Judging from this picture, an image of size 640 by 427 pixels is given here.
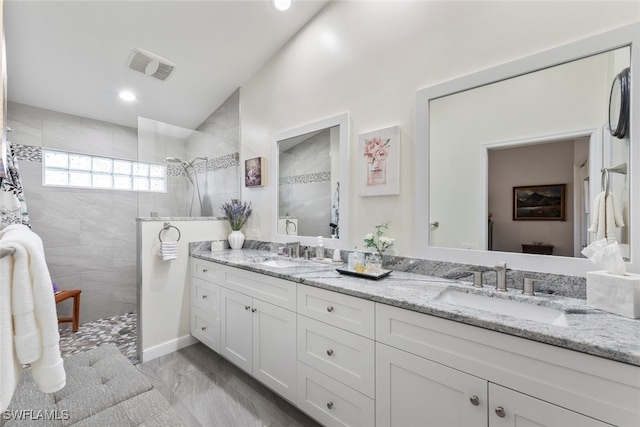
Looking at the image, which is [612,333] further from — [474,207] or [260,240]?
[260,240]

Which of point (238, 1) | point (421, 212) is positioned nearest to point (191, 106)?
point (238, 1)

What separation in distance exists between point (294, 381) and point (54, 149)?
3592 millimetres

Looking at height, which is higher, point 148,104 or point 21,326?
point 148,104

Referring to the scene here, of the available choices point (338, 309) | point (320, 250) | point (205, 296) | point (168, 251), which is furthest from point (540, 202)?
point (168, 251)

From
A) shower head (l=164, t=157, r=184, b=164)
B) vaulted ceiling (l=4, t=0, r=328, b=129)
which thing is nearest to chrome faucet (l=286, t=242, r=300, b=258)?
shower head (l=164, t=157, r=184, b=164)

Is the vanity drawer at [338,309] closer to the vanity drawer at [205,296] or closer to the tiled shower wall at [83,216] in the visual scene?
the vanity drawer at [205,296]

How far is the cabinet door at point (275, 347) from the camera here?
1.59m

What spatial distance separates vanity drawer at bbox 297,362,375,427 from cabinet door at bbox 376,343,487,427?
82mm

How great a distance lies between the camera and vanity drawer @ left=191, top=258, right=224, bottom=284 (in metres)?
2.18

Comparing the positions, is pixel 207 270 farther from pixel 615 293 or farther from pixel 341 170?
pixel 615 293

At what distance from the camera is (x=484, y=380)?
934mm

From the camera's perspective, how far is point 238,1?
2.03 m

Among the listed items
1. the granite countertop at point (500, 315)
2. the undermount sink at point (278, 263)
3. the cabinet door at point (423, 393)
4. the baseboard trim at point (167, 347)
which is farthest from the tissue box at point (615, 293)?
the baseboard trim at point (167, 347)

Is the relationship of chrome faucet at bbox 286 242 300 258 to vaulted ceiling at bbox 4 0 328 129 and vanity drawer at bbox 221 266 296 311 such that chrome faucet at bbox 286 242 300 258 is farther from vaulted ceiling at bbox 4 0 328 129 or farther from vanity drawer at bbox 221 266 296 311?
vaulted ceiling at bbox 4 0 328 129
